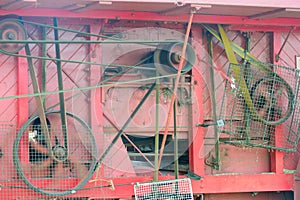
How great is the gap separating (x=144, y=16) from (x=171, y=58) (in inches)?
23.7

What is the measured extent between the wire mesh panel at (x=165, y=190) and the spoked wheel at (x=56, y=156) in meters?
0.62

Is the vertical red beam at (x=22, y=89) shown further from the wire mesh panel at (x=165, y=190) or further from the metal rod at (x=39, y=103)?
the wire mesh panel at (x=165, y=190)

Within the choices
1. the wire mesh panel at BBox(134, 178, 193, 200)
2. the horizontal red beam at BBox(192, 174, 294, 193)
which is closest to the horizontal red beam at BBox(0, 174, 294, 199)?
the horizontal red beam at BBox(192, 174, 294, 193)

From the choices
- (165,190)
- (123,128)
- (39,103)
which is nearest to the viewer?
(39,103)

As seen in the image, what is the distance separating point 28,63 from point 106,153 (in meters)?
1.37

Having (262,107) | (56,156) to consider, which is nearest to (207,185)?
(262,107)

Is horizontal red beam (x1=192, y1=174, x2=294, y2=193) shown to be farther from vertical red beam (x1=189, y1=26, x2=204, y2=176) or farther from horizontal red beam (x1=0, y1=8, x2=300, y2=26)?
horizontal red beam (x1=0, y1=8, x2=300, y2=26)

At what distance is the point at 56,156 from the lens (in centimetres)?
575

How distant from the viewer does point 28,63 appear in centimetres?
574

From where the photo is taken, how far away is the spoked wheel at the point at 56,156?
5.74 meters

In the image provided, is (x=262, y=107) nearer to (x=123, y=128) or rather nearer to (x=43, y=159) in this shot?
(x=123, y=128)

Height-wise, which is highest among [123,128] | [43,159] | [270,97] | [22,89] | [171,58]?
[171,58]

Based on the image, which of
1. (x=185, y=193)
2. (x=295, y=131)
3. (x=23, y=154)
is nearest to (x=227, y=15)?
(x=295, y=131)

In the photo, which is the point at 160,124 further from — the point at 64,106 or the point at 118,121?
the point at 64,106
